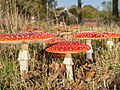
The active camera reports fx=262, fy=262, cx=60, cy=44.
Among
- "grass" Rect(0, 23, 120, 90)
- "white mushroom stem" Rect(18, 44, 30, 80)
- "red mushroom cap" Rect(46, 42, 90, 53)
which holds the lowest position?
"grass" Rect(0, 23, 120, 90)

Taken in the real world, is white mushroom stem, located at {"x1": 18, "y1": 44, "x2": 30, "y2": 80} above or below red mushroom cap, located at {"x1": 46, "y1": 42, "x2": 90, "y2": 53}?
below

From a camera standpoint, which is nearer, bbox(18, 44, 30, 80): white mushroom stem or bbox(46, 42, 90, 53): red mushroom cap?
bbox(46, 42, 90, 53): red mushroom cap

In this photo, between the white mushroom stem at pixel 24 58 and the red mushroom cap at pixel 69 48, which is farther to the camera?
the white mushroom stem at pixel 24 58

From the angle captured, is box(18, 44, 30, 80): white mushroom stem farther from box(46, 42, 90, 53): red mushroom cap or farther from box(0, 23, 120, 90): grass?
box(46, 42, 90, 53): red mushroom cap

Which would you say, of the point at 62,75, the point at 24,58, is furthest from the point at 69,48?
the point at 24,58

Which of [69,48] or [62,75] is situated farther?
[62,75]

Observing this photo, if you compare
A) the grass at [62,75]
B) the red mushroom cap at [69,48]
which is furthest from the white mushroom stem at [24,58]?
the red mushroom cap at [69,48]

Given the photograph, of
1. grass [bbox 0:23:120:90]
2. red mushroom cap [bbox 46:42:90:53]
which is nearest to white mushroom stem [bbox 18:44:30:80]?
grass [bbox 0:23:120:90]

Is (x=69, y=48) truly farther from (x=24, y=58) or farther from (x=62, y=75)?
(x=24, y=58)

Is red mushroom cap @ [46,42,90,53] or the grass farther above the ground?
red mushroom cap @ [46,42,90,53]

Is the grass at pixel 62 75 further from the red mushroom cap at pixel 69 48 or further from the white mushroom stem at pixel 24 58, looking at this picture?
the red mushroom cap at pixel 69 48

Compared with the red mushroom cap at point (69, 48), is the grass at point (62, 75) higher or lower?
lower

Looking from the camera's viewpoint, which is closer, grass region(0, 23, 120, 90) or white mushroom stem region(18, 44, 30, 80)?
grass region(0, 23, 120, 90)

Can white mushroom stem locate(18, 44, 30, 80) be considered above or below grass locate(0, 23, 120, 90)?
above
